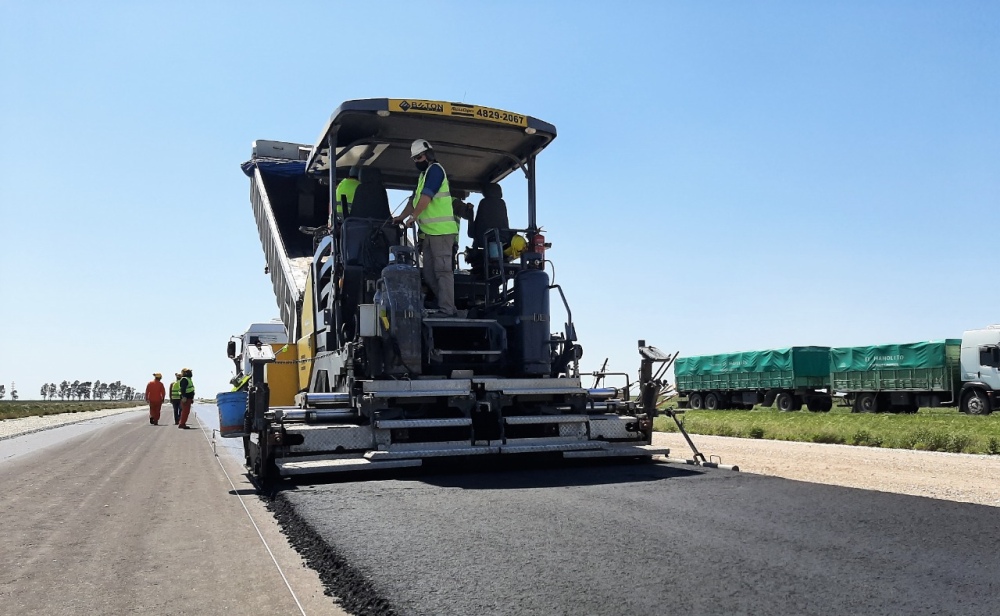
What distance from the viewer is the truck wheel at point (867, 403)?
27.0 metres

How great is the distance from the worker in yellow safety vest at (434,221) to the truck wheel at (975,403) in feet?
68.3

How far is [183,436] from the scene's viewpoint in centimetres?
1564

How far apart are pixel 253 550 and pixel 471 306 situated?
12.9 feet

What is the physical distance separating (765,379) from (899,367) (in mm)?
5420

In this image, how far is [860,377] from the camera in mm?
27109

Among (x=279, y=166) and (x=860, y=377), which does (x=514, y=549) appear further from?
(x=860, y=377)

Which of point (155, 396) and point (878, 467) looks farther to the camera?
point (155, 396)

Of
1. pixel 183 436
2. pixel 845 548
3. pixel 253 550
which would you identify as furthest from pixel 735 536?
pixel 183 436

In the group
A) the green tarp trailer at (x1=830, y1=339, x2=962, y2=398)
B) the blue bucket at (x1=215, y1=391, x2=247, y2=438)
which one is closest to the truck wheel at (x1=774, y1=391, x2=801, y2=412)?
the green tarp trailer at (x1=830, y1=339, x2=962, y2=398)

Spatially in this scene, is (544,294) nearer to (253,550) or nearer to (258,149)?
(253,550)

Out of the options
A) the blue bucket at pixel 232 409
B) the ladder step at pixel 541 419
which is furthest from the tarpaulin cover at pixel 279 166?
the ladder step at pixel 541 419

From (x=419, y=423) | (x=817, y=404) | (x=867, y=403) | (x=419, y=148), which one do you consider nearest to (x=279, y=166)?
(x=419, y=148)

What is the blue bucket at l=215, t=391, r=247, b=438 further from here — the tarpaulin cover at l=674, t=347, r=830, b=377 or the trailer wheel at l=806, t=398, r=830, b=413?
the trailer wheel at l=806, t=398, r=830, b=413

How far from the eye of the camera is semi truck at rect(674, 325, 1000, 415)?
23.3m
